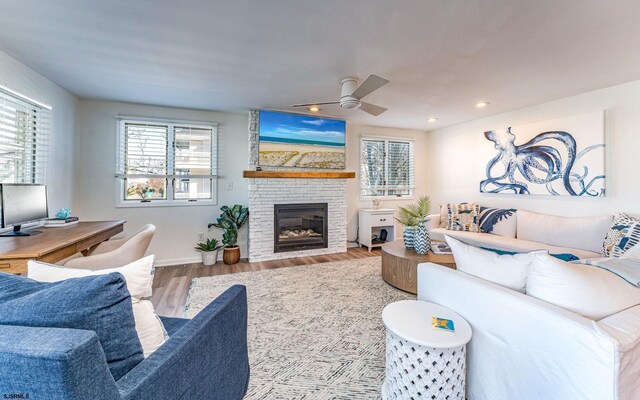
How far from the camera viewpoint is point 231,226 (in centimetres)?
411

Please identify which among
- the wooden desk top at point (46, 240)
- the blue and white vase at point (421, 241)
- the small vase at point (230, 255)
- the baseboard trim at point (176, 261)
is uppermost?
the wooden desk top at point (46, 240)

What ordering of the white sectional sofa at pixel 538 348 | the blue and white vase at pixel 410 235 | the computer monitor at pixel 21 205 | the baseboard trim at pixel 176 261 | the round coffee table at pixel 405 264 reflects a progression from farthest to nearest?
the baseboard trim at pixel 176 261 → the blue and white vase at pixel 410 235 → the round coffee table at pixel 405 264 → the computer monitor at pixel 21 205 → the white sectional sofa at pixel 538 348

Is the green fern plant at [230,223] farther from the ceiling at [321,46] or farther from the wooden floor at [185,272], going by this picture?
the ceiling at [321,46]

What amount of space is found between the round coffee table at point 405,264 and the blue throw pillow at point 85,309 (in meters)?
2.55

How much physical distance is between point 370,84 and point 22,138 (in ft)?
11.4

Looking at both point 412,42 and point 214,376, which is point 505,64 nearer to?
point 412,42

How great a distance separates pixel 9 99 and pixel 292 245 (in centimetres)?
357

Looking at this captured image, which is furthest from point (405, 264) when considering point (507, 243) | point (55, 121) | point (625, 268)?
point (55, 121)

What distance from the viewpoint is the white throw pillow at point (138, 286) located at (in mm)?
964

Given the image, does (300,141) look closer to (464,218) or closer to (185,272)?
(185,272)

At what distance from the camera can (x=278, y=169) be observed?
4375 millimetres

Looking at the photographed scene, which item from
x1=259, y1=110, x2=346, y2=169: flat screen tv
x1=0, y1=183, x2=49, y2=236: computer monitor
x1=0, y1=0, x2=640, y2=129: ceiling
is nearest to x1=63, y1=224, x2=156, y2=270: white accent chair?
x1=0, y1=183, x2=49, y2=236: computer monitor

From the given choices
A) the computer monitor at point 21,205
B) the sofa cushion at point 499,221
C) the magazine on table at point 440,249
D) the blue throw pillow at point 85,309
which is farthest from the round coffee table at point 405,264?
the computer monitor at point 21,205

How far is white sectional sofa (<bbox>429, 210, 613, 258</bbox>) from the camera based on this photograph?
2.98 m
